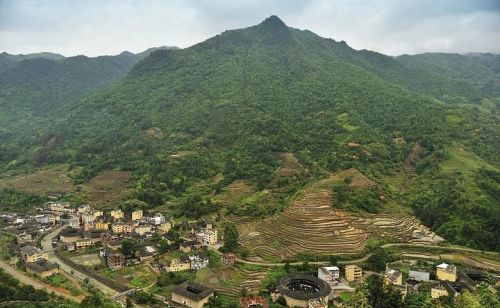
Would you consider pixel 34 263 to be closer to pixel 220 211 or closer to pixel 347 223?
pixel 220 211

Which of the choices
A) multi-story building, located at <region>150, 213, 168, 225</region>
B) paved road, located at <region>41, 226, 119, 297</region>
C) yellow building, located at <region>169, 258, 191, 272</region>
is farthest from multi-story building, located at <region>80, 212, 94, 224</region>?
yellow building, located at <region>169, 258, 191, 272</region>

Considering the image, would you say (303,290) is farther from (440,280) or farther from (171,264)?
(171,264)

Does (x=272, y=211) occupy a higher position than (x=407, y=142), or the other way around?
(x=407, y=142)

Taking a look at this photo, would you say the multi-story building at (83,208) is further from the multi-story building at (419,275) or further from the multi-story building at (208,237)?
the multi-story building at (419,275)

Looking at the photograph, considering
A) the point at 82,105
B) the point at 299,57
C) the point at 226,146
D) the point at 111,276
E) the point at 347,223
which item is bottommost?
the point at 111,276

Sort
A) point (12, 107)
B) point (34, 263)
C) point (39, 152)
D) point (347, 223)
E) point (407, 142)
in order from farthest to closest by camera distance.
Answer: point (12, 107) → point (39, 152) → point (407, 142) → point (347, 223) → point (34, 263)

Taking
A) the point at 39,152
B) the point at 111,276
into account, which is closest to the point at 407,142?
the point at 111,276
